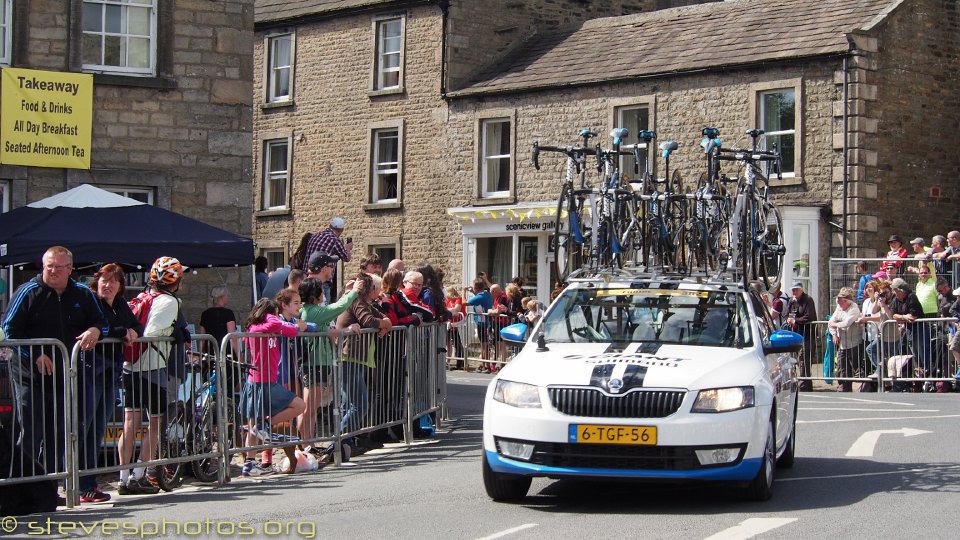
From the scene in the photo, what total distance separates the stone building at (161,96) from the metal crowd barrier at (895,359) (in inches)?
369

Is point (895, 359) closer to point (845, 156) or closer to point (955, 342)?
point (955, 342)

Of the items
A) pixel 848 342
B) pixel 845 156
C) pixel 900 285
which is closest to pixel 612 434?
pixel 900 285

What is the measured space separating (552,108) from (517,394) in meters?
24.8

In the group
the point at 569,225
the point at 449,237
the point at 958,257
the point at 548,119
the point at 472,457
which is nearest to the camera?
the point at 472,457

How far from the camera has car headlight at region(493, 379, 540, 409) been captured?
10180 mm

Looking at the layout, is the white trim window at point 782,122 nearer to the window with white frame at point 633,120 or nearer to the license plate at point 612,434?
the window with white frame at point 633,120

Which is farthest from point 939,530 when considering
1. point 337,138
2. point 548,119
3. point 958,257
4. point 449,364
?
point 337,138

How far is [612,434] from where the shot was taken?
9.90 m

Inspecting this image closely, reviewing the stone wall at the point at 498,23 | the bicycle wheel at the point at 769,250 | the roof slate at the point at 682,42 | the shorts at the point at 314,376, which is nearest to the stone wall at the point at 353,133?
the stone wall at the point at 498,23

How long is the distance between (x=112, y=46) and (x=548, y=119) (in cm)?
1553

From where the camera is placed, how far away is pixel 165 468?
11.7 metres

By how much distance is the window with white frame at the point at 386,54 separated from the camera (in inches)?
1515

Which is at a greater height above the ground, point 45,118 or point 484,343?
point 45,118

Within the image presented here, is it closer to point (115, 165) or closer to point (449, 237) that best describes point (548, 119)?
point (449, 237)
